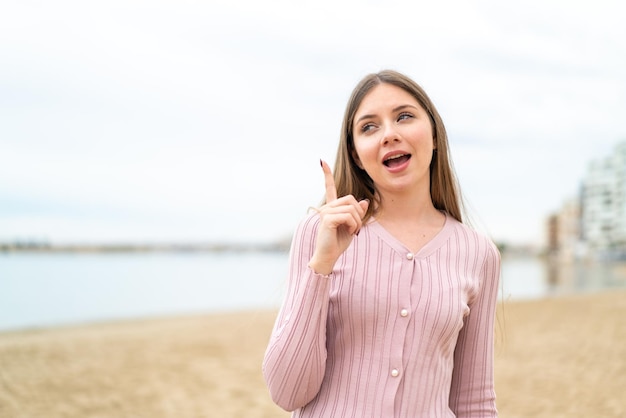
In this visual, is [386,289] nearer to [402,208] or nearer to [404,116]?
[402,208]

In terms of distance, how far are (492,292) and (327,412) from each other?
0.59 m

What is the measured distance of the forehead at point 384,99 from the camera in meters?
1.60

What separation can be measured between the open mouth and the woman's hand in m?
0.18

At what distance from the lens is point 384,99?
1604 millimetres

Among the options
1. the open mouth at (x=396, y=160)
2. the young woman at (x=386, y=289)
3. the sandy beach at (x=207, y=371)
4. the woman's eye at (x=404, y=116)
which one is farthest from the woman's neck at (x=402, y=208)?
the sandy beach at (x=207, y=371)

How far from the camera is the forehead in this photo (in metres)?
1.60

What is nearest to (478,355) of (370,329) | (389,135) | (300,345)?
(370,329)

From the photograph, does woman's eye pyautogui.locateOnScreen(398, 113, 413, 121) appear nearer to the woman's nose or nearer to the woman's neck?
the woman's nose

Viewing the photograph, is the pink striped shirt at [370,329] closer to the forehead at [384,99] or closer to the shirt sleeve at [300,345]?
the shirt sleeve at [300,345]

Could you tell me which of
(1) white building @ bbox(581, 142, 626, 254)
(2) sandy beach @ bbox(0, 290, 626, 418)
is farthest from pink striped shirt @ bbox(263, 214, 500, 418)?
(1) white building @ bbox(581, 142, 626, 254)

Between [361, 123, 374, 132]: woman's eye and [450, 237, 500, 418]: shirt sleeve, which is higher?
[361, 123, 374, 132]: woman's eye

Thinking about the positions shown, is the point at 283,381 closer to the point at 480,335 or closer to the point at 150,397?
the point at 480,335

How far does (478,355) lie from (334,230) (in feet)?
2.01

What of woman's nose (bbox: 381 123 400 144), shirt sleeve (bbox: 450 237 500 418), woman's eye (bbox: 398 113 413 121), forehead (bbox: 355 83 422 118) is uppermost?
forehead (bbox: 355 83 422 118)
